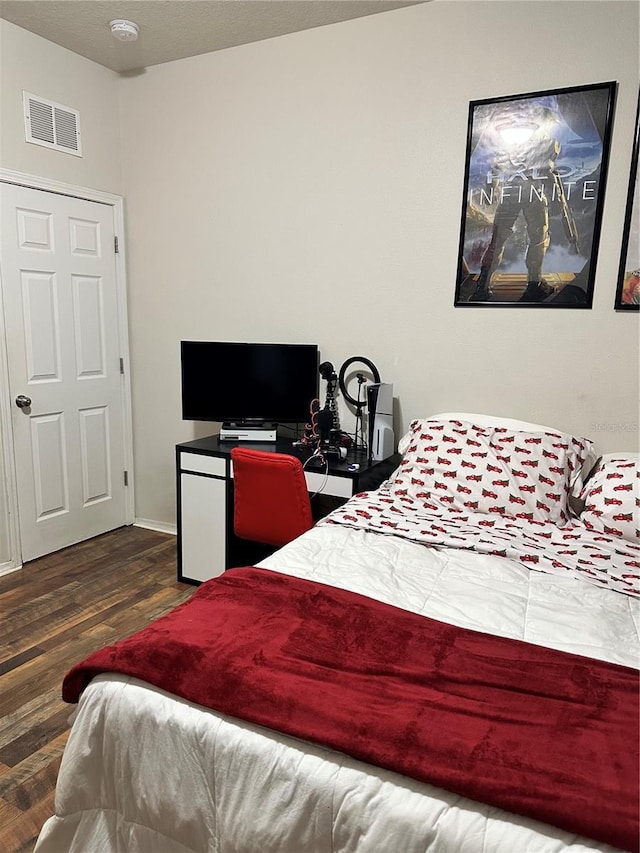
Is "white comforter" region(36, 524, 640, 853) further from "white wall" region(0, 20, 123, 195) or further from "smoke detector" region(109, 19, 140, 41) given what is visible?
"smoke detector" region(109, 19, 140, 41)

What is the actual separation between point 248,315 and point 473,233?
4.36 ft

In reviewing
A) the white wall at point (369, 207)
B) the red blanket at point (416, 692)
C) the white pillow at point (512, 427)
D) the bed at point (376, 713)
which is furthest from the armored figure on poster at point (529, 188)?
the red blanket at point (416, 692)

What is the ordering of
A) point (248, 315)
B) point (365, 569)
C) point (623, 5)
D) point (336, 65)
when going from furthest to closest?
1. point (248, 315)
2. point (336, 65)
3. point (623, 5)
4. point (365, 569)

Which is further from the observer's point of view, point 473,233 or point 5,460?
point 5,460

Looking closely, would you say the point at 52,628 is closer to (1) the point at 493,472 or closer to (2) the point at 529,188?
(1) the point at 493,472

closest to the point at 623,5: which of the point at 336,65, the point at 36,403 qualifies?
the point at 336,65

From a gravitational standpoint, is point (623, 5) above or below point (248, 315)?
above

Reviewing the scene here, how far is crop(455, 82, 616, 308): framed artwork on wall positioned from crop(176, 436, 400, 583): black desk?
40.9 inches

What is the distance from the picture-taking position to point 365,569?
1913 millimetres

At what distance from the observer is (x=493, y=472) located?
8.20 ft

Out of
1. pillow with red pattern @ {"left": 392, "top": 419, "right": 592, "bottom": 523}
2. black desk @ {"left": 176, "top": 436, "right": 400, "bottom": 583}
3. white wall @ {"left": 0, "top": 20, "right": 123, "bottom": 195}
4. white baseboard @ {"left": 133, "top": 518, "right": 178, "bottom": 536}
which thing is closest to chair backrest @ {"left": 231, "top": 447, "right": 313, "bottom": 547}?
black desk @ {"left": 176, "top": 436, "right": 400, "bottom": 583}

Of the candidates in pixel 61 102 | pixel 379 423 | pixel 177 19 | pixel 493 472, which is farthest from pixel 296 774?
pixel 61 102

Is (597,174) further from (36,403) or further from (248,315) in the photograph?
(36,403)

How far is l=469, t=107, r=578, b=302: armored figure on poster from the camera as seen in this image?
2656 mm
